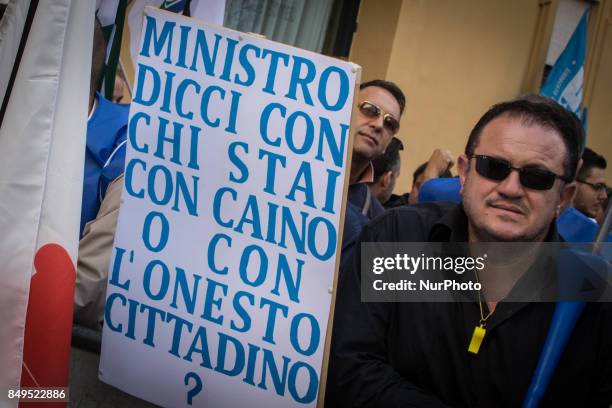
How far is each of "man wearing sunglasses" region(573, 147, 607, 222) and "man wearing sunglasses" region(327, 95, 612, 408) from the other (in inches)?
120

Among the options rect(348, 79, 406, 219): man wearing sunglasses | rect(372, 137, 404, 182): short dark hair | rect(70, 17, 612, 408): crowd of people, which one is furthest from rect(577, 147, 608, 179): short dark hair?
rect(70, 17, 612, 408): crowd of people

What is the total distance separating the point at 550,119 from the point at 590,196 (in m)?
3.24

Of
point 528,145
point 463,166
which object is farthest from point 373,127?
point 528,145

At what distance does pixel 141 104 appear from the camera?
2602mm

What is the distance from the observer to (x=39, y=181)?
238 cm

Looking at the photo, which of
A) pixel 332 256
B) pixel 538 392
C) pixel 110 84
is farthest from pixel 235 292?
pixel 110 84

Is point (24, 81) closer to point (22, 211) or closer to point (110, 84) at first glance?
point (22, 211)

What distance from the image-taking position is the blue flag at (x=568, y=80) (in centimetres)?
720

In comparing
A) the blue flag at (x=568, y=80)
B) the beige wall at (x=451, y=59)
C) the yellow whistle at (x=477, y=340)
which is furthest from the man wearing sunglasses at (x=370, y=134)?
the blue flag at (x=568, y=80)

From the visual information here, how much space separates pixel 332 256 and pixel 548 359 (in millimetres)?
687

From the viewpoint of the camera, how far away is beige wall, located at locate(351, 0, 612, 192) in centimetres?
675

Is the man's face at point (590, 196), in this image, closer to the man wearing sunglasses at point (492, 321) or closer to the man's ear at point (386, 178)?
the man's ear at point (386, 178)

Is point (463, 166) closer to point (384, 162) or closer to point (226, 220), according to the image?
point (226, 220)

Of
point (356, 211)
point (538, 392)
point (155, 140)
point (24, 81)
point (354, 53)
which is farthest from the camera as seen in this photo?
point (354, 53)
